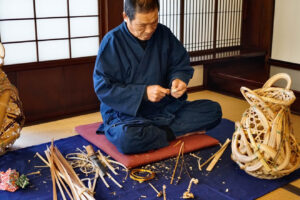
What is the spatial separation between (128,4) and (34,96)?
61.4 inches

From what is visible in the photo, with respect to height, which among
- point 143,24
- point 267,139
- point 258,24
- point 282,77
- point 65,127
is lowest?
point 65,127

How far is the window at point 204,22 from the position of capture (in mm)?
4977

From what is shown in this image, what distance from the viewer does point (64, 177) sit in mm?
2678

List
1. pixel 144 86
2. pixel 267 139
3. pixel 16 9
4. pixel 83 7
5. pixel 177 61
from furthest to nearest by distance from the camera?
pixel 83 7
pixel 16 9
pixel 177 61
pixel 144 86
pixel 267 139

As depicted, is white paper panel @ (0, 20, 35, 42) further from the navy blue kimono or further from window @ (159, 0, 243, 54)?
window @ (159, 0, 243, 54)

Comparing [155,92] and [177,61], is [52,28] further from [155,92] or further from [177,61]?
[155,92]

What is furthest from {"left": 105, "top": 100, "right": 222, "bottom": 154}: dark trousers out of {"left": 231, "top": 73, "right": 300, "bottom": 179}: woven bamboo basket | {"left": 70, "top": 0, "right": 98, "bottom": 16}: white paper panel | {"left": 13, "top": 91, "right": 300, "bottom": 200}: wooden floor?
{"left": 70, "top": 0, "right": 98, "bottom": 16}: white paper panel

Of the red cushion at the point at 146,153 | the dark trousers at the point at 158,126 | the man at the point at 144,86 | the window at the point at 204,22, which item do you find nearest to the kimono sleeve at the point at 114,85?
the man at the point at 144,86

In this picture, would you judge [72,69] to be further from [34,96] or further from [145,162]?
[145,162]

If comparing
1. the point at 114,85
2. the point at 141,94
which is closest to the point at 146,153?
the point at 141,94

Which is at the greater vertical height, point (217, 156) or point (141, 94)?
point (141, 94)

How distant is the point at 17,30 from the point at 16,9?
0.63ft

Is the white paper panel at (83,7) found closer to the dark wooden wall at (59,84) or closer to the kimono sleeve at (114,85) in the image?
the dark wooden wall at (59,84)

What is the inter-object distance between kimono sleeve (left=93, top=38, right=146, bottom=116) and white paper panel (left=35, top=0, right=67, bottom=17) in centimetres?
111
